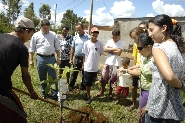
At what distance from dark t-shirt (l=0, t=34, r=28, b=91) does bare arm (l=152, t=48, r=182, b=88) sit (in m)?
1.46

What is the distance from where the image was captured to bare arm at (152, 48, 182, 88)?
4.76 ft

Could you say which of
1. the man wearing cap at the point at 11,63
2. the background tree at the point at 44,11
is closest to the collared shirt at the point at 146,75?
the man wearing cap at the point at 11,63

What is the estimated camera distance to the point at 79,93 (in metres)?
5.25

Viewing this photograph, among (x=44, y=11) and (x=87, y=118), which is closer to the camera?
(x=87, y=118)

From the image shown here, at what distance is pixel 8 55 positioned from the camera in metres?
2.11

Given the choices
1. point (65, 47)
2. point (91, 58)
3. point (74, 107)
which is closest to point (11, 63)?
point (74, 107)

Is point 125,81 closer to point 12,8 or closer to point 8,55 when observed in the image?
point 8,55

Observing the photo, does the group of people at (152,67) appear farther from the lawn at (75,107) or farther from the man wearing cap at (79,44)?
the man wearing cap at (79,44)

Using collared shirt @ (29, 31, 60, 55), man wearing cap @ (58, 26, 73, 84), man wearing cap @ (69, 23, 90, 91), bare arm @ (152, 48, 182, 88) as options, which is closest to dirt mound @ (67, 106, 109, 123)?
collared shirt @ (29, 31, 60, 55)

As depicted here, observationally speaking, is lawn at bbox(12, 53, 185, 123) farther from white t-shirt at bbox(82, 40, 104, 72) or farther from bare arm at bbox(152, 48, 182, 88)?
bare arm at bbox(152, 48, 182, 88)

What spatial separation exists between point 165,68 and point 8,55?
1607 mm

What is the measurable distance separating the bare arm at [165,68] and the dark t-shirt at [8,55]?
1458mm

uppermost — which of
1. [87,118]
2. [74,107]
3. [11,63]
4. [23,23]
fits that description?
[23,23]

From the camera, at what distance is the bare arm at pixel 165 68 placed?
145cm
